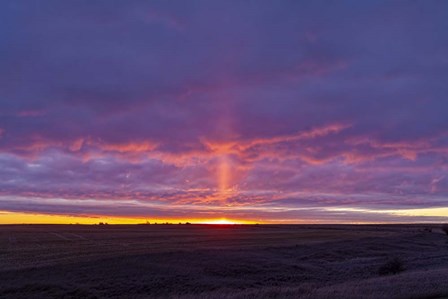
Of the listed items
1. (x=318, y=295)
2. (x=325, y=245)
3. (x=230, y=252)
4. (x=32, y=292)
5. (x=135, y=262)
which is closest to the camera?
(x=318, y=295)

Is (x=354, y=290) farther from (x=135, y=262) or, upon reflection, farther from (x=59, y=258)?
(x=59, y=258)

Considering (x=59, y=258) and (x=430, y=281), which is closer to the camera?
(x=430, y=281)

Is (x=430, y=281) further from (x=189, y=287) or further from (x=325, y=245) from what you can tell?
(x=325, y=245)

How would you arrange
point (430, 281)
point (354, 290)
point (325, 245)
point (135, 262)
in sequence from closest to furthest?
point (354, 290) → point (430, 281) → point (135, 262) → point (325, 245)

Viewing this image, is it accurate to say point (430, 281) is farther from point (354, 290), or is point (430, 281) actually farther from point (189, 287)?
Answer: point (189, 287)

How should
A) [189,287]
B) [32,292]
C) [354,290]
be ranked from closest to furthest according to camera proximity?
1. [354,290]
2. [32,292]
3. [189,287]

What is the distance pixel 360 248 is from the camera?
220 feet

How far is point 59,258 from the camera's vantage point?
44.8 m

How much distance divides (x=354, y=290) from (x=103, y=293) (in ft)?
52.3

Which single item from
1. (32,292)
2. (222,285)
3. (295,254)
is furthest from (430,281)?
(295,254)

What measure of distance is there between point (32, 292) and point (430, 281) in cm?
2288

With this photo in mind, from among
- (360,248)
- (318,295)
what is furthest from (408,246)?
(318,295)

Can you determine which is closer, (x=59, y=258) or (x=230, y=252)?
(x=59, y=258)

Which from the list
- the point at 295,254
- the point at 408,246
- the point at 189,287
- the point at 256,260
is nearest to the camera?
the point at 189,287
